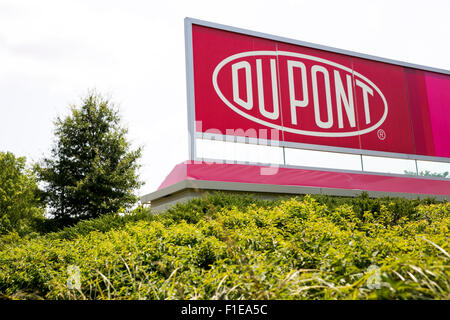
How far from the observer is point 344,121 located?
15578mm

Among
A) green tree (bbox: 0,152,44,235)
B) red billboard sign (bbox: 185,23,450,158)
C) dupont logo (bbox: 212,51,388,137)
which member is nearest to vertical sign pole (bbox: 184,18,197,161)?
red billboard sign (bbox: 185,23,450,158)

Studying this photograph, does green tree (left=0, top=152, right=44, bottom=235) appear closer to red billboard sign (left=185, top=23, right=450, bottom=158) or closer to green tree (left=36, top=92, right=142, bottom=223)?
green tree (left=36, top=92, right=142, bottom=223)

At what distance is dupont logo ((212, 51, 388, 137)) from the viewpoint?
13625 millimetres

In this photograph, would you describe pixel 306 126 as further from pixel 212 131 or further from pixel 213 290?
pixel 213 290

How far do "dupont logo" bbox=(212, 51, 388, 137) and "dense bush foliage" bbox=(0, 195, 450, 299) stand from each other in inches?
263

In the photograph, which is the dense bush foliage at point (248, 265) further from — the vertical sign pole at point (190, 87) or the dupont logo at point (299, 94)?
the dupont logo at point (299, 94)

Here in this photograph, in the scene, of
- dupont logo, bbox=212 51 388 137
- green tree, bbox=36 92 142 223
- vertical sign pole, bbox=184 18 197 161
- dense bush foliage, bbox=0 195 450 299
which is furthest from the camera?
green tree, bbox=36 92 142 223

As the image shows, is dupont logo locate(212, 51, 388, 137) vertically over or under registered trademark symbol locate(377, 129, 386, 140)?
over

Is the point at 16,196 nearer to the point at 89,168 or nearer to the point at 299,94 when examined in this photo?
the point at 89,168

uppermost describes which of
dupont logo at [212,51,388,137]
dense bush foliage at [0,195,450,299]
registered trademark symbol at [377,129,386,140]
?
dupont logo at [212,51,388,137]

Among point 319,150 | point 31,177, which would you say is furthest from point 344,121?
point 31,177

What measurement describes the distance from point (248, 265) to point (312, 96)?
1178cm

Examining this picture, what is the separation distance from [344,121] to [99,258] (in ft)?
39.7
